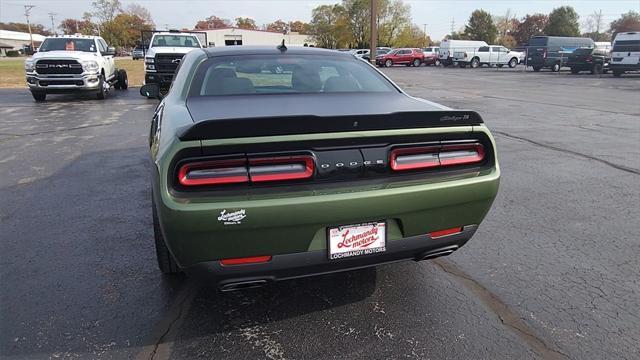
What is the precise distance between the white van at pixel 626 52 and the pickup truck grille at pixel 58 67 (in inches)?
1100

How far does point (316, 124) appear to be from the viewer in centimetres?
235

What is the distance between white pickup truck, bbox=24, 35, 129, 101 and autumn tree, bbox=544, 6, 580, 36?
77.6 metres

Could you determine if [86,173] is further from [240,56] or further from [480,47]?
[480,47]

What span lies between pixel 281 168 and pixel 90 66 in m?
13.7

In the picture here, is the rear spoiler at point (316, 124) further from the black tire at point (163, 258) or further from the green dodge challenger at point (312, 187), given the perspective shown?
the black tire at point (163, 258)

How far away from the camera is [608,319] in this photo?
2781 millimetres

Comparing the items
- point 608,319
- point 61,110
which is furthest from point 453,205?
point 61,110

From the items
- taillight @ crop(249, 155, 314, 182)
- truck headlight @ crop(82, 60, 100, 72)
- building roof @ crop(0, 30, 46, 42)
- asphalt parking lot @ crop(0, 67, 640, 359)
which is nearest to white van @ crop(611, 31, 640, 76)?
asphalt parking lot @ crop(0, 67, 640, 359)

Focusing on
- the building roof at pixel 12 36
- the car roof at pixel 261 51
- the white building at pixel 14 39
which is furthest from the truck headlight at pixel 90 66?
the building roof at pixel 12 36

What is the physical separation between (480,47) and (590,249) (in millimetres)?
43367

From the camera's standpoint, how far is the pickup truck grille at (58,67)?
13483 mm

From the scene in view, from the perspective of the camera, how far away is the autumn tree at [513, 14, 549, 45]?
9594cm

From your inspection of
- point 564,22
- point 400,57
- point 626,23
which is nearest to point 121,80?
point 400,57

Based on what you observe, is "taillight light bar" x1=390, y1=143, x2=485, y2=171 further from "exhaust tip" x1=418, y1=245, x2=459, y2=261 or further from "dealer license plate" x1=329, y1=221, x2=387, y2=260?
"exhaust tip" x1=418, y1=245, x2=459, y2=261
